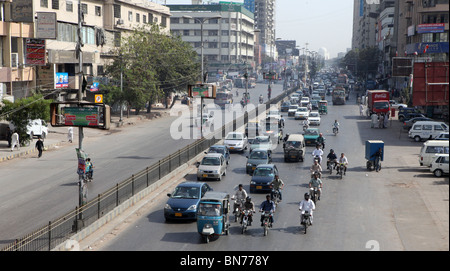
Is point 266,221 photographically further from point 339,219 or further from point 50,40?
point 50,40

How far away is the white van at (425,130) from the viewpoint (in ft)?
165

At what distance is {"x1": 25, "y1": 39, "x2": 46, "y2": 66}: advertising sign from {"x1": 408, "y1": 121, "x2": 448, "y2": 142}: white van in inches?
1422

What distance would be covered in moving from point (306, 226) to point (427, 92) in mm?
7057

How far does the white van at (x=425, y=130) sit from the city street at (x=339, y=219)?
11160mm

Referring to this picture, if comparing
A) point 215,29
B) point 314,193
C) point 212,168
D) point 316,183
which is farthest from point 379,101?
point 215,29

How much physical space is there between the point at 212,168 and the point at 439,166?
14052 mm

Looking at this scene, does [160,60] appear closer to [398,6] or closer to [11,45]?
[11,45]

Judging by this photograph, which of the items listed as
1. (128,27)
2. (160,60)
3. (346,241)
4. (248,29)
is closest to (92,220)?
(346,241)

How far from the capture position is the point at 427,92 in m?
18.6

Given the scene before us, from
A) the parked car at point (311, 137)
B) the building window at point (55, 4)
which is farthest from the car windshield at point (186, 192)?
the building window at point (55, 4)

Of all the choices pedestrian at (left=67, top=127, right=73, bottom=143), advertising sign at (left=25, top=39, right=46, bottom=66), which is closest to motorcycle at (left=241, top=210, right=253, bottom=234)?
pedestrian at (left=67, top=127, right=73, bottom=143)

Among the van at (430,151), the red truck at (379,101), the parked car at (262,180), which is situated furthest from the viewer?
the red truck at (379,101)

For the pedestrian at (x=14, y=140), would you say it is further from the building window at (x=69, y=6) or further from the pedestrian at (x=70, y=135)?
the building window at (x=69, y=6)

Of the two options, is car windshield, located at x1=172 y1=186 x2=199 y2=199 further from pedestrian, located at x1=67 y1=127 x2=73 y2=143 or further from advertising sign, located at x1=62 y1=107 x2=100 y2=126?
pedestrian, located at x1=67 y1=127 x2=73 y2=143
